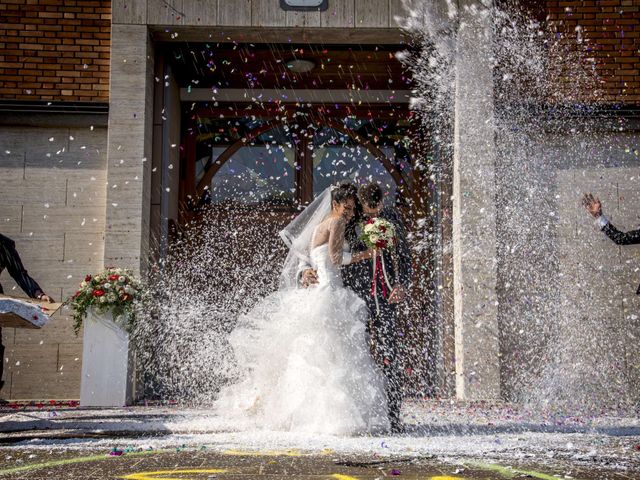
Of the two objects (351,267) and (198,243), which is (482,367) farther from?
(198,243)

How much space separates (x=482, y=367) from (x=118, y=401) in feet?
13.6

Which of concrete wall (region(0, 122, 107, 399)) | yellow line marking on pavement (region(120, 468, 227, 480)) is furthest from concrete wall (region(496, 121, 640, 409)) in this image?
yellow line marking on pavement (region(120, 468, 227, 480))

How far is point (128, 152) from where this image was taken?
9.67 meters

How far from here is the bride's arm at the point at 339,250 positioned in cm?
631

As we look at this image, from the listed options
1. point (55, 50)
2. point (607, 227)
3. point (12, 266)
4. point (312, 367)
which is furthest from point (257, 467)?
point (55, 50)

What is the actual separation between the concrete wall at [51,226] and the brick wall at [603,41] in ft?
19.5

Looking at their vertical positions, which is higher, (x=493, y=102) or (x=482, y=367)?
(x=493, y=102)

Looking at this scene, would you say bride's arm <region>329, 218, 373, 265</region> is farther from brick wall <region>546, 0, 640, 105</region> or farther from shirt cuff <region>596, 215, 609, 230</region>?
brick wall <region>546, 0, 640, 105</region>

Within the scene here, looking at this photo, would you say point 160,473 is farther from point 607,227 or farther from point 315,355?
point 607,227

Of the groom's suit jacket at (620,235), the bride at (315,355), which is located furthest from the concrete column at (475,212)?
the bride at (315,355)

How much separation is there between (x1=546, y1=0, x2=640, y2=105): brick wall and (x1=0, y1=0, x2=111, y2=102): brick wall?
5.64 metres

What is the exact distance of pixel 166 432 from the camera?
585 centimetres

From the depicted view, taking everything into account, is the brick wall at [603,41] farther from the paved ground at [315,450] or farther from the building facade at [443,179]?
the paved ground at [315,450]

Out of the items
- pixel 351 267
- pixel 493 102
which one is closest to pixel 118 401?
pixel 351 267
